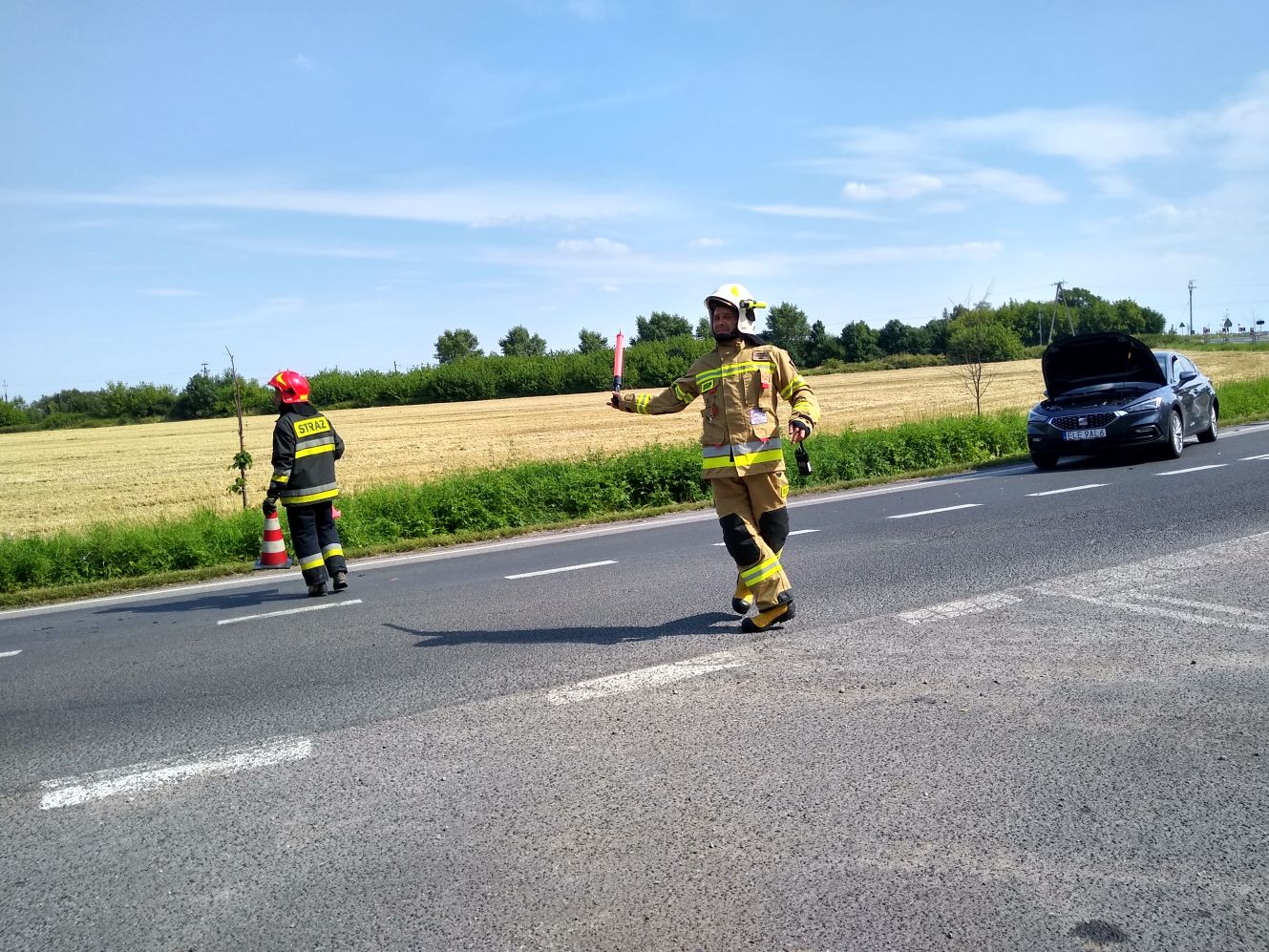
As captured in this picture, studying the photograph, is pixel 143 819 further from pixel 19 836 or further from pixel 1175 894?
pixel 1175 894

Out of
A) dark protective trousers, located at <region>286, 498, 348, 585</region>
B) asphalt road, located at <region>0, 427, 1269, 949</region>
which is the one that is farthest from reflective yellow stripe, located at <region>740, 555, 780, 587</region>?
dark protective trousers, located at <region>286, 498, 348, 585</region>

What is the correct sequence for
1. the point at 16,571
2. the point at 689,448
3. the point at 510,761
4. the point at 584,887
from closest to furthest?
the point at 584,887, the point at 510,761, the point at 16,571, the point at 689,448

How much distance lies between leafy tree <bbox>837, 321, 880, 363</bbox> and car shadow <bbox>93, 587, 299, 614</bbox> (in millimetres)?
85094

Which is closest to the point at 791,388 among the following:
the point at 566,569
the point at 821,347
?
the point at 566,569

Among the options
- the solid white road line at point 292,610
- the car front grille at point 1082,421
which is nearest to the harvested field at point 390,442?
the car front grille at point 1082,421

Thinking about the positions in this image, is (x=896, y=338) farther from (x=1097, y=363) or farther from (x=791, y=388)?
(x=791, y=388)

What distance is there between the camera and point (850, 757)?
4.20 metres

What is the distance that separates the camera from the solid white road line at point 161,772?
4.36 m

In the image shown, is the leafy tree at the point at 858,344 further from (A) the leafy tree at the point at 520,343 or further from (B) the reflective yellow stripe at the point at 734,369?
(B) the reflective yellow stripe at the point at 734,369

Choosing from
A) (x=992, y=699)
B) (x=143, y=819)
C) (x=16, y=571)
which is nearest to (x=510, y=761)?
(x=143, y=819)

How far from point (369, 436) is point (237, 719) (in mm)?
43766

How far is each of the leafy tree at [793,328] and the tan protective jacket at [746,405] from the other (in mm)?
78093

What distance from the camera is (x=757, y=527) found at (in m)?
6.45

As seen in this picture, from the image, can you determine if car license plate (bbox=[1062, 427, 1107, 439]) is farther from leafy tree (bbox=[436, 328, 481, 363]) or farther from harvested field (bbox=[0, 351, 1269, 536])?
leafy tree (bbox=[436, 328, 481, 363])
